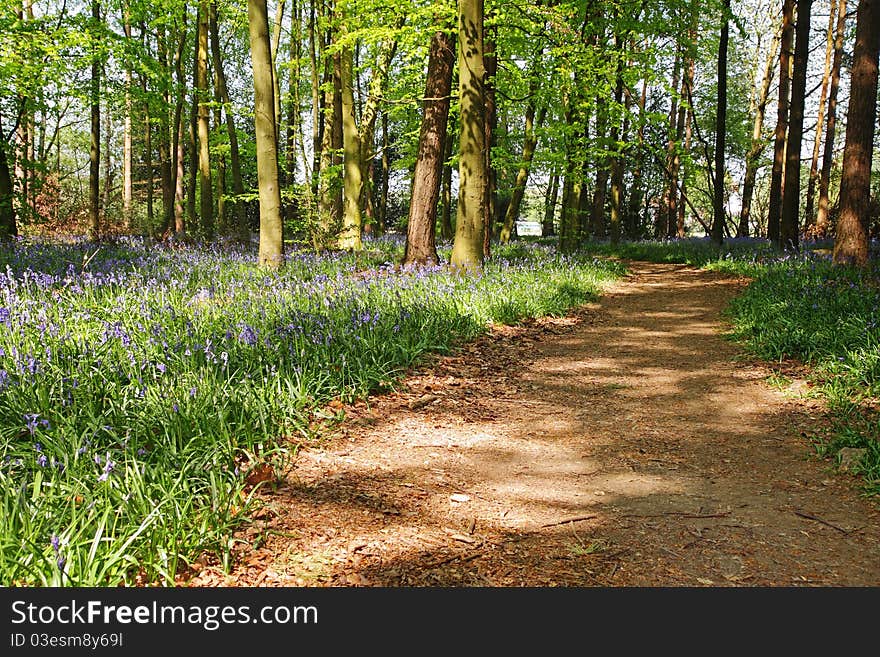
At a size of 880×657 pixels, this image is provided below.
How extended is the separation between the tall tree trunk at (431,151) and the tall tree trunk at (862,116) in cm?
685

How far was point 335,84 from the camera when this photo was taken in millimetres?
16281

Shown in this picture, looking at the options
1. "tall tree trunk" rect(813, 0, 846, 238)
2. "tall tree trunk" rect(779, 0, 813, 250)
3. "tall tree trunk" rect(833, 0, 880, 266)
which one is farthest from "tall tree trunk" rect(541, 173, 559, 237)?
"tall tree trunk" rect(833, 0, 880, 266)

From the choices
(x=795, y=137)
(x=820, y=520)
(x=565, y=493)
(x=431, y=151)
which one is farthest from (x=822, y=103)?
(x=565, y=493)

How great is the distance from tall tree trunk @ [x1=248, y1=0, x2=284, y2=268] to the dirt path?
549 cm

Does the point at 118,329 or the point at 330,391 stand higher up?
the point at 118,329

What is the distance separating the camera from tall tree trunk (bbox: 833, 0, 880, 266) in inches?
385

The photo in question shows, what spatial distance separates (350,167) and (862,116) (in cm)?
1092

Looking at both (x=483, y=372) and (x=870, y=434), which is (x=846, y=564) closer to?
(x=870, y=434)

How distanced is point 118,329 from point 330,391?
1.82 m

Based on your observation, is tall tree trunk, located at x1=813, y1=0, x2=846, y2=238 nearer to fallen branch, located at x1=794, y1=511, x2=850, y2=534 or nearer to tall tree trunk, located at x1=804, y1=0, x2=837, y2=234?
tall tree trunk, located at x1=804, y1=0, x2=837, y2=234

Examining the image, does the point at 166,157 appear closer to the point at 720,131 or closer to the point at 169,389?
the point at 720,131

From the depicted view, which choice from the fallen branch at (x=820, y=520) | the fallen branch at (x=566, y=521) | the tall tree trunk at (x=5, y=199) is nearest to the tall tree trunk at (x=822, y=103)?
the fallen branch at (x=820, y=520)

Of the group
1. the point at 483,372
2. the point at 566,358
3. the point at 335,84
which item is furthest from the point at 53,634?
the point at 335,84

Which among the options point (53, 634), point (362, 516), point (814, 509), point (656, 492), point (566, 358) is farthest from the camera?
point (566, 358)
